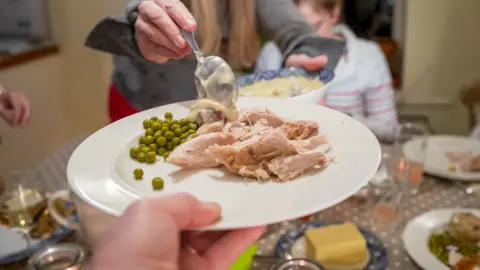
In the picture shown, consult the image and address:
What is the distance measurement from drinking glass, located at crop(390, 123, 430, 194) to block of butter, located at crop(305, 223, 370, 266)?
31cm

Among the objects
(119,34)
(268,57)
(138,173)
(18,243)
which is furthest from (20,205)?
(268,57)

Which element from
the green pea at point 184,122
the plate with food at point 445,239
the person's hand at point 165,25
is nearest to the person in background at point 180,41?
the person's hand at point 165,25

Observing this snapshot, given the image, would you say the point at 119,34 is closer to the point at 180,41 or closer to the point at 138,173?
the point at 180,41

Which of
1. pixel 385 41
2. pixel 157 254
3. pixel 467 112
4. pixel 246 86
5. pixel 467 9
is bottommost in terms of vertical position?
pixel 467 112

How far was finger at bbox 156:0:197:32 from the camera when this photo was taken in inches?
33.1

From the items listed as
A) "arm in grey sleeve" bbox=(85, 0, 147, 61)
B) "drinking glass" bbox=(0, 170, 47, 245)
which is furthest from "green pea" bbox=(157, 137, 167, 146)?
"drinking glass" bbox=(0, 170, 47, 245)

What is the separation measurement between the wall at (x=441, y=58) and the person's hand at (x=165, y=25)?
7.33 feet

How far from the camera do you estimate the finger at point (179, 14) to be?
84cm

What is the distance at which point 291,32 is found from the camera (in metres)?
1.39

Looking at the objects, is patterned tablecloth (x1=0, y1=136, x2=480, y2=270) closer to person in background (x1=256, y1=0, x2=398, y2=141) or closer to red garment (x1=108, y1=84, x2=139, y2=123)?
red garment (x1=108, y1=84, x2=139, y2=123)

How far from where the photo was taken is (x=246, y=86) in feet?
3.95

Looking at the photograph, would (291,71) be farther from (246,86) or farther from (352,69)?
(352,69)

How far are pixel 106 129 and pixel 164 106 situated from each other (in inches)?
5.2

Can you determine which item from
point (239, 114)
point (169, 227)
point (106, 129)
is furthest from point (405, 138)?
point (169, 227)
